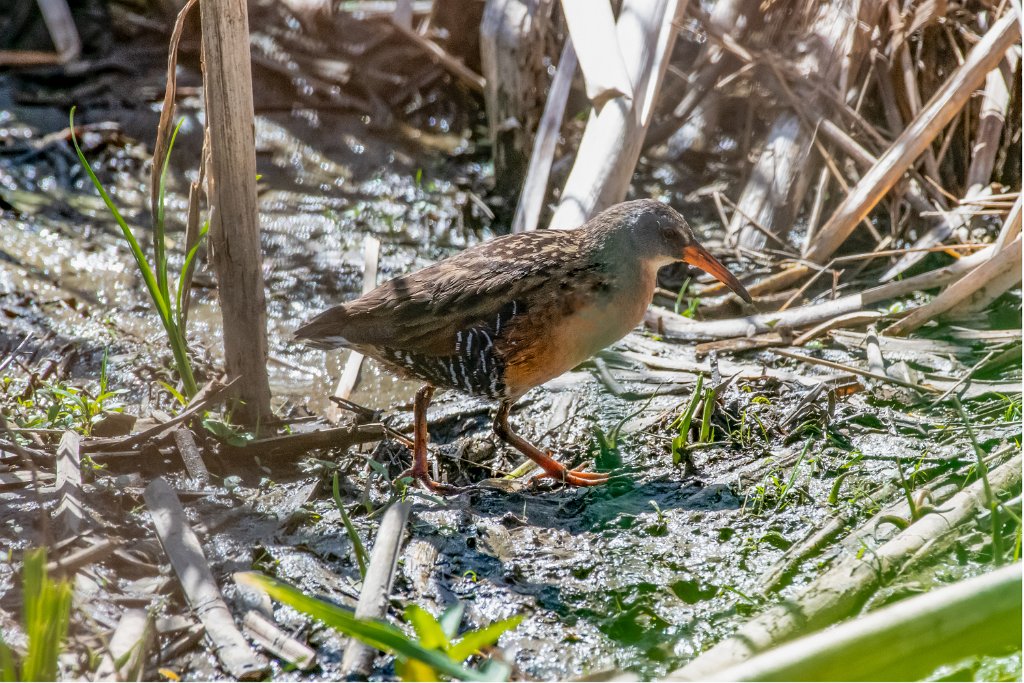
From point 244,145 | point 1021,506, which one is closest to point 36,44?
point 244,145

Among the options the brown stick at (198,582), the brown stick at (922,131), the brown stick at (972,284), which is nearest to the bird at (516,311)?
the brown stick at (198,582)

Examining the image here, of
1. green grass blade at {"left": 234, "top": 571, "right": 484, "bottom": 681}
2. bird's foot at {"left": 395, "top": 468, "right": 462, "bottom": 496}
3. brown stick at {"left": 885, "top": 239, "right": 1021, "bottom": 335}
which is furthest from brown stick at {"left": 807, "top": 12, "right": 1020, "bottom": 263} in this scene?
green grass blade at {"left": 234, "top": 571, "right": 484, "bottom": 681}

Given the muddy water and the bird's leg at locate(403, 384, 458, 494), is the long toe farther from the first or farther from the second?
the bird's leg at locate(403, 384, 458, 494)

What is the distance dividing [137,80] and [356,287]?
2.30 meters

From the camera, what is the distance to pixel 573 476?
129 inches

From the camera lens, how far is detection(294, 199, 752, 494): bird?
3191mm

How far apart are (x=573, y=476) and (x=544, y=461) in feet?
0.37

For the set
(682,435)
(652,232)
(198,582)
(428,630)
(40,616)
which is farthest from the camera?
(652,232)

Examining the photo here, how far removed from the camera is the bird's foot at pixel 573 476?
3254 millimetres

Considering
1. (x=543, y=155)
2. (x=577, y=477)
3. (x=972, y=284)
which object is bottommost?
(x=577, y=477)

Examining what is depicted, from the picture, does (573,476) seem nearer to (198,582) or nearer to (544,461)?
(544,461)

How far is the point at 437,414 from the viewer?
3854mm

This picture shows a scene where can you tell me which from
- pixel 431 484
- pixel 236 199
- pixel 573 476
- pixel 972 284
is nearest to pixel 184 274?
pixel 236 199

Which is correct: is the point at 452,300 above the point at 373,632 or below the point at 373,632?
above
